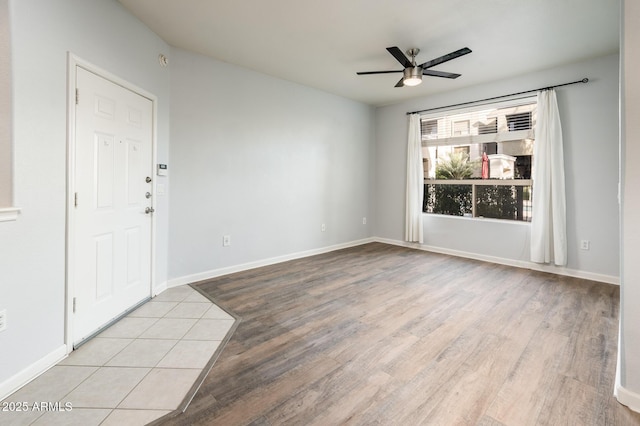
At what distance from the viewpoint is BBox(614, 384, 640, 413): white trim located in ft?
5.11

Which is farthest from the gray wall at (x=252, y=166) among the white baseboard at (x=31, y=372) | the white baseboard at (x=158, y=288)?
the white baseboard at (x=31, y=372)

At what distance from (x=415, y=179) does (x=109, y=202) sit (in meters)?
4.75

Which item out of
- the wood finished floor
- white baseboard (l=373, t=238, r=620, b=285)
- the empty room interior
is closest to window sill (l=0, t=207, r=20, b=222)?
the empty room interior

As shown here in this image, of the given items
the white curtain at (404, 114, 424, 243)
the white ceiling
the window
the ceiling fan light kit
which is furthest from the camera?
the white curtain at (404, 114, 424, 243)

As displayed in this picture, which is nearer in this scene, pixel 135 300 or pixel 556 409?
pixel 556 409

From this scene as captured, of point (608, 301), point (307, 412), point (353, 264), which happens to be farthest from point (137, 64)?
point (608, 301)

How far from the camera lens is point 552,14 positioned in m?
2.71

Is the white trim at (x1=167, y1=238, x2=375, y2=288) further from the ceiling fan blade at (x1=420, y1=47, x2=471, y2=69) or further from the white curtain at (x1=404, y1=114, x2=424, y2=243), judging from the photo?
the ceiling fan blade at (x1=420, y1=47, x2=471, y2=69)

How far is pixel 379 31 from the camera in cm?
305

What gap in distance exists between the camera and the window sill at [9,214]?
5.27 ft

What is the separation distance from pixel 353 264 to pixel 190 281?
233cm

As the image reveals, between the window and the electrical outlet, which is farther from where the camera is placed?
the window

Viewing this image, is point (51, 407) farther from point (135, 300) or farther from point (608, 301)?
point (608, 301)

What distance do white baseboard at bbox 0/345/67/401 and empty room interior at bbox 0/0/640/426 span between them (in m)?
0.02
